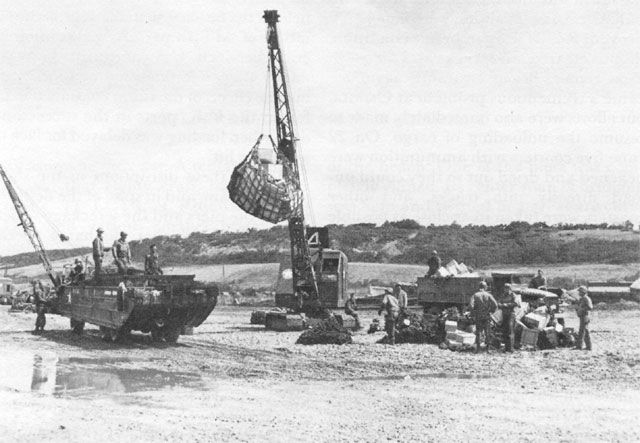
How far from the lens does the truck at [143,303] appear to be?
16.5m

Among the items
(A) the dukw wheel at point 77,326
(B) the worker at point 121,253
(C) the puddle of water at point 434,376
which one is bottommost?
(A) the dukw wheel at point 77,326

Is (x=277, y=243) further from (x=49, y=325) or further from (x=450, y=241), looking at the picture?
(x=49, y=325)

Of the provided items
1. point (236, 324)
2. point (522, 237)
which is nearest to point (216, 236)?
point (522, 237)

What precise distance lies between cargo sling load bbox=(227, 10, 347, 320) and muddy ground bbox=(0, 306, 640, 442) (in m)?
5.87

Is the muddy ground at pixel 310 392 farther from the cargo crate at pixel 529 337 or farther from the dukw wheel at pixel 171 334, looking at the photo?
the cargo crate at pixel 529 337

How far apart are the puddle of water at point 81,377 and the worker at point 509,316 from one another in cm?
704

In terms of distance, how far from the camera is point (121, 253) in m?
19.1

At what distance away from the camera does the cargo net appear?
874 inches

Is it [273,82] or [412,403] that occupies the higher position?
[273,82]

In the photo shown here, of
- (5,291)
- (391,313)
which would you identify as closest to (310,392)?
(391,313)

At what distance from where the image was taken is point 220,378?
12.4 meters

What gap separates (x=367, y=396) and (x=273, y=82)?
16.1 m

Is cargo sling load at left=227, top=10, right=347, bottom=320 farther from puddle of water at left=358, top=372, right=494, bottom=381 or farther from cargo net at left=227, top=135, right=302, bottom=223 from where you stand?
puddle of water at left=358, top=372, right=494, bottom=381

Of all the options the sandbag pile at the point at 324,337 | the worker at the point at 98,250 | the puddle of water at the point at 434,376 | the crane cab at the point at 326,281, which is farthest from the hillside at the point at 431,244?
the puddle of water at the point at 434,376
